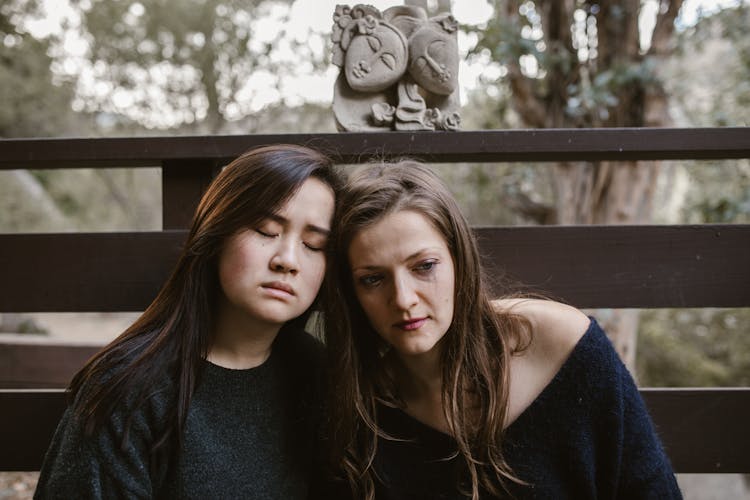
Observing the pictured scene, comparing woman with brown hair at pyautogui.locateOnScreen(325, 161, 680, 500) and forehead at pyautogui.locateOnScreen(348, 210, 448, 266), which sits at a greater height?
forehead at pyautogui.locateOnScreen(348, 210, 448, 266)

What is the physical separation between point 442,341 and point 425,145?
60 cm

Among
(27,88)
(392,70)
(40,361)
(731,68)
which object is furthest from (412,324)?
(27,88)

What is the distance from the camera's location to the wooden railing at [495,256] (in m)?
1.70

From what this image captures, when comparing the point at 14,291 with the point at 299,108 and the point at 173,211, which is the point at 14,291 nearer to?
the point at 173,211

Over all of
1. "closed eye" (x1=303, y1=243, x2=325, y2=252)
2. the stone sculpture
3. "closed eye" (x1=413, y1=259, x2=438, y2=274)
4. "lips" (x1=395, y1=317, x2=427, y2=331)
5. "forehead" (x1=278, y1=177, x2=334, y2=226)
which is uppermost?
the stone sculpture

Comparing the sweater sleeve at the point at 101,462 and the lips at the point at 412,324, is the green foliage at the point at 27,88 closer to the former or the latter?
the sweater sleeve at the point at 101,462

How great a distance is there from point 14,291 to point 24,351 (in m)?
1.34

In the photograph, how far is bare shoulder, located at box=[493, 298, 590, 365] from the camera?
4.87 feet

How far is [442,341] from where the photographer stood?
1526 millimetres

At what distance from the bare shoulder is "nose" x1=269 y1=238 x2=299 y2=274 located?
2.04 ft

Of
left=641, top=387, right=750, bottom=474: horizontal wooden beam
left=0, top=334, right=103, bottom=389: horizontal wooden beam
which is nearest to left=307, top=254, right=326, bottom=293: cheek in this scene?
left=641, top=387, right=750, bottom=474: horizontal wooden beam

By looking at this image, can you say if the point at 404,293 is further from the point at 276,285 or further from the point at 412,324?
the point at 276,285

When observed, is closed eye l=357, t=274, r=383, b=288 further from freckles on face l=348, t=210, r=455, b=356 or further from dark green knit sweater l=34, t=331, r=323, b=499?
dark green knit sweater l=34, t=331, r=323, b=499

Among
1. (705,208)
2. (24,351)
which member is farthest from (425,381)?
(705,208)
